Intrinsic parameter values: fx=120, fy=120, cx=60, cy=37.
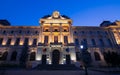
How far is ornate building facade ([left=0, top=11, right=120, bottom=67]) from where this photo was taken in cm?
3269

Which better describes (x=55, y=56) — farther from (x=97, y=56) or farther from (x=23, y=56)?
(x=97, y=56)

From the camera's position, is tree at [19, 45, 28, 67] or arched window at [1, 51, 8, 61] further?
arched window at [1, 51, 8, 61]

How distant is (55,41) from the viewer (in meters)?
35.8

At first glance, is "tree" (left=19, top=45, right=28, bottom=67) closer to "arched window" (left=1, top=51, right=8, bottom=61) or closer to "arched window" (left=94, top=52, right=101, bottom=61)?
"arched window" (left=1, top=51, right=8, bottom=61)

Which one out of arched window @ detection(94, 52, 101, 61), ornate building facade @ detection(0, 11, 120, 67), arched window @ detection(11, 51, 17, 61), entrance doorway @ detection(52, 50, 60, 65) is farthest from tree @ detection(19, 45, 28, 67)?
arched window @ detection(94, 52, 101, 61)

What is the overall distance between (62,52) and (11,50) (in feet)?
52.5

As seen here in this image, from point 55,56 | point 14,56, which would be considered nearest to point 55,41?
point 55,56

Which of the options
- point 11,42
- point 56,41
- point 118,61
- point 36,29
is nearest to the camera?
point 118,61

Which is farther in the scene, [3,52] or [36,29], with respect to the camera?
[36,29]

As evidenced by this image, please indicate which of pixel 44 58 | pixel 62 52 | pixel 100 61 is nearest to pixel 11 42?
pixel 44 58

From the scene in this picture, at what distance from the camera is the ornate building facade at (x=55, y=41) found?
107ft

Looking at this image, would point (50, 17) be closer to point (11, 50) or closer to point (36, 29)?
point (36, 29)

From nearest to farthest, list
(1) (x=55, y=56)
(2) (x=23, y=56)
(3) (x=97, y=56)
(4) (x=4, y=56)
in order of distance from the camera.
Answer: (1) (x=55, y=56), (2) (x=23, y=56), (4) (x=4, y=56), (3) (x=97, y=56)

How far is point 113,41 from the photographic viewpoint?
131 ft
